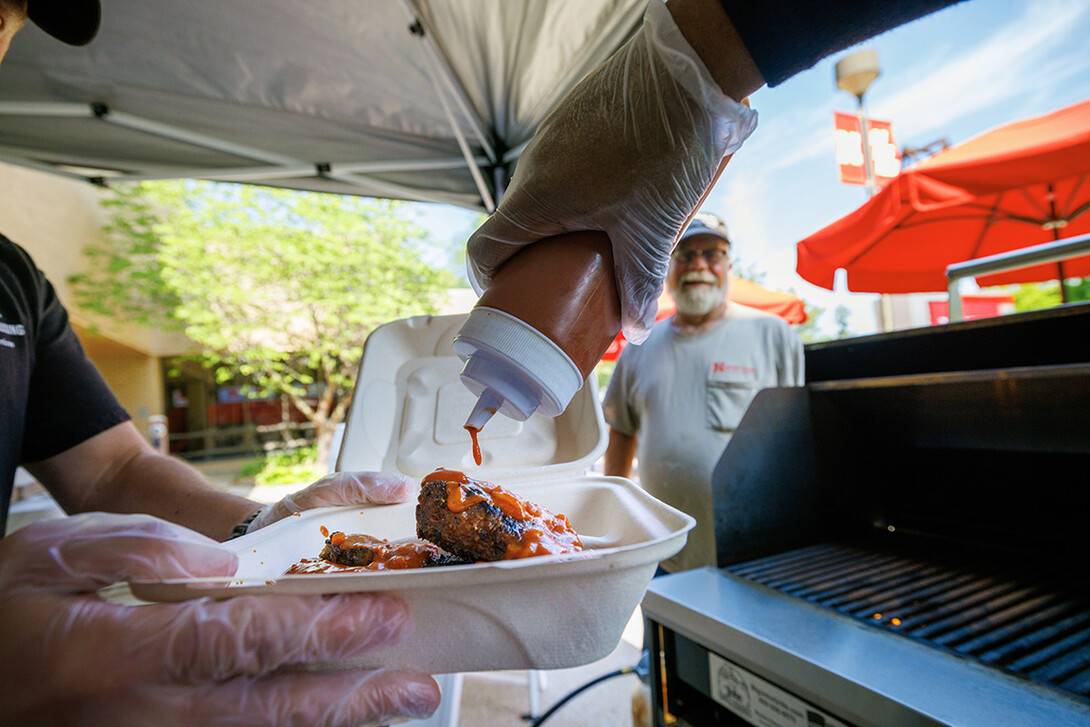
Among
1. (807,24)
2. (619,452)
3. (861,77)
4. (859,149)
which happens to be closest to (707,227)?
(619,452)

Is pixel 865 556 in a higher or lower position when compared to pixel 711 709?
higher

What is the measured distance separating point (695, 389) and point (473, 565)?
112 inches

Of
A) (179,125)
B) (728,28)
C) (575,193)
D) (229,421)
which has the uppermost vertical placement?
(179,125)

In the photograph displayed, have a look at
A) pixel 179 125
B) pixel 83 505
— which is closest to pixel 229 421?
pixel 179 125

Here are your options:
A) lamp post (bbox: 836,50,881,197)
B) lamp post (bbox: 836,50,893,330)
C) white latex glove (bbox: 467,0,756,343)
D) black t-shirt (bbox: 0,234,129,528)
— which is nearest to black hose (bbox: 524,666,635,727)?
white latex glove (bbox: 467,0,756,343)

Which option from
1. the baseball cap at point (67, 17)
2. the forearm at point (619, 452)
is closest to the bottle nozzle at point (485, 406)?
the baseball cap at point (67, 17)

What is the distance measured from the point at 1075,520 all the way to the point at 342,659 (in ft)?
7.14

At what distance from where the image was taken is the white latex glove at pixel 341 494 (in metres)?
1.53

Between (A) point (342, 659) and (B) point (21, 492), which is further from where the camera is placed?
(B) point (21, 492)

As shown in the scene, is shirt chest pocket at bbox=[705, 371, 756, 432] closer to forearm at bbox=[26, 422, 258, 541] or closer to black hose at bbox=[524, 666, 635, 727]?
black hose at bbox=[524, 666, 635, 727]

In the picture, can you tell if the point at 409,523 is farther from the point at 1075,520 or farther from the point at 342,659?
the point at 1075,520

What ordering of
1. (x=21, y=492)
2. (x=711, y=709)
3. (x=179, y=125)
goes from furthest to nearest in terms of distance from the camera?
(x=21, y=492) → (x=179, y=125) → (x=711, y=709)

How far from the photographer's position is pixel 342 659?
2.78ft

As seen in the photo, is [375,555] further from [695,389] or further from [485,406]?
[695,389]
